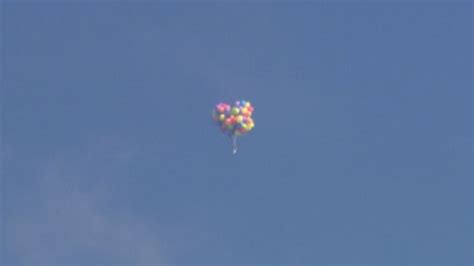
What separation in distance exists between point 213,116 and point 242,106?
235 centimetres

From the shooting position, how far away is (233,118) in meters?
94.6

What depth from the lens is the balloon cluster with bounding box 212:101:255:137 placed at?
3723 inches

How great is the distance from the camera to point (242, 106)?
9544cm

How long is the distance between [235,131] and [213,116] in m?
2.08

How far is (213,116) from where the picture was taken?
95.3 metres

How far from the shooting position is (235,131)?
94.9m

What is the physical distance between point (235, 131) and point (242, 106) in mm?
2066

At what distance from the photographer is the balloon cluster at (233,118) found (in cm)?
9456
